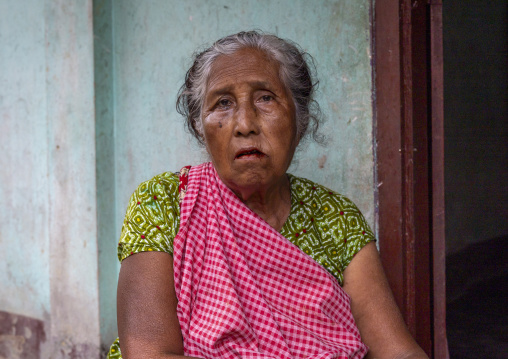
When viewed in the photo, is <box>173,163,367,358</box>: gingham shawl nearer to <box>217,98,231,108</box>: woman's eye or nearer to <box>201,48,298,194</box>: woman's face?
<box>201,48,298,194</box>: woman's face

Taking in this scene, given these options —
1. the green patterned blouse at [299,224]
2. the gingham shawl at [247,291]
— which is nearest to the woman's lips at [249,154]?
the gingham shawl at [247,291]

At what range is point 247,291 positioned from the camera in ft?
6.03

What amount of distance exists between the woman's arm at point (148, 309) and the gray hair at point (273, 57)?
62 cm

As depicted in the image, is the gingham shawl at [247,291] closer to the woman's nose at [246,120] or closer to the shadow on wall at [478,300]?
the woman's nose at [246,120]

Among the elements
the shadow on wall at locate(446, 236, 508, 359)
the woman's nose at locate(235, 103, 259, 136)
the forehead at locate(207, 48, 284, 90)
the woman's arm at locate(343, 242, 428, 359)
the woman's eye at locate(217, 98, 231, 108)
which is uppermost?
the forehead at locate(207, 48, 284, 90)

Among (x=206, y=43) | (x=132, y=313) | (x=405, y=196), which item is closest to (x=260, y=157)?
(x=132, y=313)

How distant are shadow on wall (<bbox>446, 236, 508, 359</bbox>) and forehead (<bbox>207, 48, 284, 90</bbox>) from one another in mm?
2953

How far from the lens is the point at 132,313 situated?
5.63 feet

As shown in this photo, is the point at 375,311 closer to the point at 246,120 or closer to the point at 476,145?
the point at 246,120

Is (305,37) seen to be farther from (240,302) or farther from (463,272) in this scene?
(463,272)

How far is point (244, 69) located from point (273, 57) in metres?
0.14

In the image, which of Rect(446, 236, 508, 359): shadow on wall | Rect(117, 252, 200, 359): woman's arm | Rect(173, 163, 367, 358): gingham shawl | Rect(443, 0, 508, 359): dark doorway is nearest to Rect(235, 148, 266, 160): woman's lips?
Rect(173, 163, 367, 358): gingham shawl

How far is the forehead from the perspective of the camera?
1.94 meters

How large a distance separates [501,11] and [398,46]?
12.3 ft
